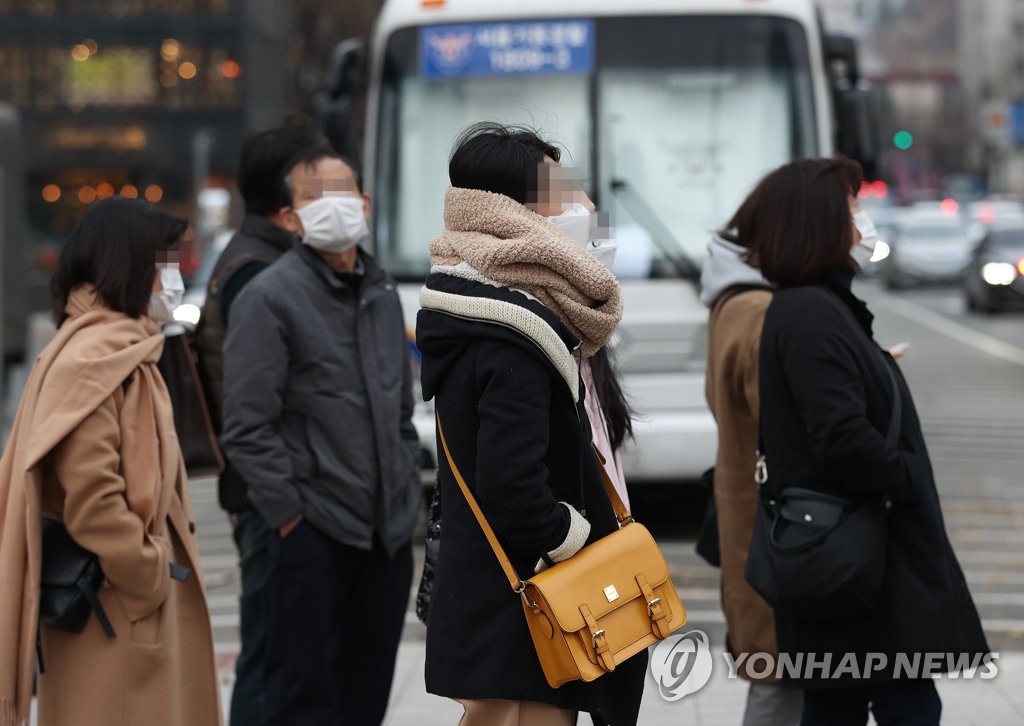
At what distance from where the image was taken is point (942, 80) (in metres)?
133

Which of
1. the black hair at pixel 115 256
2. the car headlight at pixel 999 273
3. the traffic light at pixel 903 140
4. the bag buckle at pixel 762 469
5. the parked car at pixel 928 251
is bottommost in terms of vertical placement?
the parked car at pixel 928 251

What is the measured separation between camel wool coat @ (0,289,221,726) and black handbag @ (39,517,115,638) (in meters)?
0.03

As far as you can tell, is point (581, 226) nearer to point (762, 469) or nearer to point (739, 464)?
point (762, 469)

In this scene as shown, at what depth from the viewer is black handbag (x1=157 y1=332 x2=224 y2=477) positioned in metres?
4.78

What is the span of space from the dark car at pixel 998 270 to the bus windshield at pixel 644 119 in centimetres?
1964

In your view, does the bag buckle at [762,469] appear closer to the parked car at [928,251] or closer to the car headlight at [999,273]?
the car headlight at [999,273]

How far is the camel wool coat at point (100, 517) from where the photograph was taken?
3697 mm

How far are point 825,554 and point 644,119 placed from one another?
5500 millimetres

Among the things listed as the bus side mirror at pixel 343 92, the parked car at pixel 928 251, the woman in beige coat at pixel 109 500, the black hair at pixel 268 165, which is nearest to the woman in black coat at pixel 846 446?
the woman in beige coat at pixel 109 500

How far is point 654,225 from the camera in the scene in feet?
28.9

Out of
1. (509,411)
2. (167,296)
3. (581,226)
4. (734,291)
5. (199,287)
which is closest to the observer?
(509,411)

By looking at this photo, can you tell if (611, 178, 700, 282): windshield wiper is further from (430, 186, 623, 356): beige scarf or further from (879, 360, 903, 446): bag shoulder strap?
(430, 186, 623, 356): beige scarf

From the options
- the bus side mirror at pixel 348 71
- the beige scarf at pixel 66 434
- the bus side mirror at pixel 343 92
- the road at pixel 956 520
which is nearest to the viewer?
the beige scarf at pixel 66 434

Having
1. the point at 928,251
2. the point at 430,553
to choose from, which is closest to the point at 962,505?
the point at 430,553
